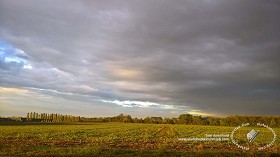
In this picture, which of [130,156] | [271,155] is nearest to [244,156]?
[271,155]

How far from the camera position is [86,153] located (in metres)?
19.2

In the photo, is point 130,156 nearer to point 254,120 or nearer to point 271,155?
point 271,155

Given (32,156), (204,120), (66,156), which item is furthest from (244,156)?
(204,120)

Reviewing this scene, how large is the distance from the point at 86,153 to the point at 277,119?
130m

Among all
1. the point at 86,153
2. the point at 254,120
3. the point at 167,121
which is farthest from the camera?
the point at 167,121

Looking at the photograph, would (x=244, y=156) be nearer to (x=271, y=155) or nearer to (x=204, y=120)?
(x=271, y=155)

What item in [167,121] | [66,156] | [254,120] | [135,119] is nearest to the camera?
[66,156]

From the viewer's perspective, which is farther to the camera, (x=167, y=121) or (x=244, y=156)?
(x=167, y=121)

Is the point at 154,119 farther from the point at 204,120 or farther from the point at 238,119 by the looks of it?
the point at 238,119

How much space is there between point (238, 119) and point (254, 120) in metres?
6.55

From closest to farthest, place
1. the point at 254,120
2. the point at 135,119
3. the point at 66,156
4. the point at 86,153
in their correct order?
the point at 66,156 < the point at 86,153 < the point at 254,120 < the point at 135,119

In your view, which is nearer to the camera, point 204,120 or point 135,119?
point 204,120

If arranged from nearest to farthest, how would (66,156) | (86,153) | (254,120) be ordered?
(66,156) < (86,153) < (254,120)

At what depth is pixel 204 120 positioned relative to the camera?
153500 mm
